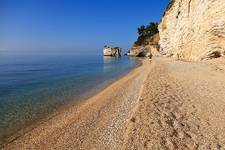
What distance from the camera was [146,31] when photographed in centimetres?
10538

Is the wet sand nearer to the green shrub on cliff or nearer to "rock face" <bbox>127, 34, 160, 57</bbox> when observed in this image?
"rock face" <bbox>127, 34, 160, 57</bbox>

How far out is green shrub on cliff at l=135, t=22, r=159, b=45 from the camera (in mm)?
102625

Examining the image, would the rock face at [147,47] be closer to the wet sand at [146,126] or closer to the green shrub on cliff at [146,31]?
the green shrub on cliff at [146,31]

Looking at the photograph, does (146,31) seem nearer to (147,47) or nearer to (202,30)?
(147,47)

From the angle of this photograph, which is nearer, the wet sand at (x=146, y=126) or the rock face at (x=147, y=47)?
the wet sand at (x=146, y=126)

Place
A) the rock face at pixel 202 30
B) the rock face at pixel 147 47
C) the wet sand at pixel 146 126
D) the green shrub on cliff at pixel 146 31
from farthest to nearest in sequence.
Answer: the green shrub on cliff at pixel 146 31
the rock face at pixel 147 47
the rock face at pixel 202 30
the wet sand at pixel 146 126

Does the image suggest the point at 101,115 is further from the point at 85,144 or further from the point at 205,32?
the point at 205,32

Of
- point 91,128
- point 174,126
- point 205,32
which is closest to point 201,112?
point 174,126

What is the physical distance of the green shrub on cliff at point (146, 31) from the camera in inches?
4040

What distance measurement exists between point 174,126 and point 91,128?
9.86 ft

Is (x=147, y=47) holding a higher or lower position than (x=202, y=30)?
lower

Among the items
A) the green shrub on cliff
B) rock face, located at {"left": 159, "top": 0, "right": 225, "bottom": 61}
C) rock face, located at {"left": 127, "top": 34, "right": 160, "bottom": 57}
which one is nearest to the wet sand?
rock face, located at {"left": 159, "top": 0, "right": 225, "bottom": 61}

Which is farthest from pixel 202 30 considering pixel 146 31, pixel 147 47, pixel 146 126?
pixel 146 31

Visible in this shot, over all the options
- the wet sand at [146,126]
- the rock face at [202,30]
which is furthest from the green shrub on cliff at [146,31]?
the wet sand at [146,126]
